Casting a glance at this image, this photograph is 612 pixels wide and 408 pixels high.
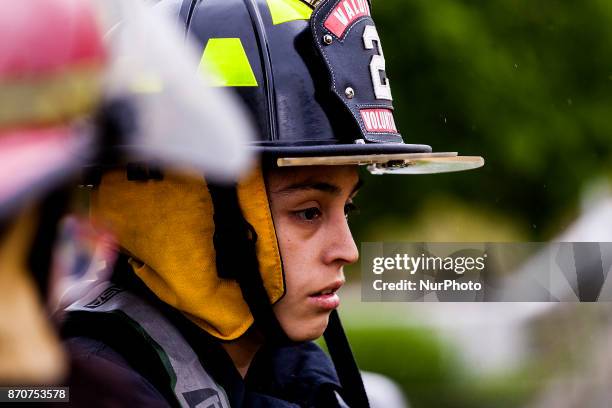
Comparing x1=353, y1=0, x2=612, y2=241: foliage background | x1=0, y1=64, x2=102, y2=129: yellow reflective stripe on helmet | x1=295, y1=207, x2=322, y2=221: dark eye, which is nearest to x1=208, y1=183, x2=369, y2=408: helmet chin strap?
x1=295, y1=207, x2=322, y2=221: dark eye

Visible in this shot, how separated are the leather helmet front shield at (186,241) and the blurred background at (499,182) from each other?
447 cm

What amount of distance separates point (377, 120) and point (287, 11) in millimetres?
325

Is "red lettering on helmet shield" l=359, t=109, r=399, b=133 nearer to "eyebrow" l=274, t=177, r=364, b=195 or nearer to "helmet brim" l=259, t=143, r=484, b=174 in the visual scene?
"helmet brim" l=259, t=143, r=484, b=174

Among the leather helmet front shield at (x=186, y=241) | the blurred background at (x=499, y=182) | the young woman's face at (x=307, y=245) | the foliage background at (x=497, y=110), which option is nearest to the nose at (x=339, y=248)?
the young woman's face at (x=307, y=245)

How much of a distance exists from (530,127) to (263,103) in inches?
209

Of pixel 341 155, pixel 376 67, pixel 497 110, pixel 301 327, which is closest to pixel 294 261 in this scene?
pixel 301 327

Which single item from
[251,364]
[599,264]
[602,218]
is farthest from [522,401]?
[251,364]

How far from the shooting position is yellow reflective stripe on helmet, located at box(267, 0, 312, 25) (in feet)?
8.02

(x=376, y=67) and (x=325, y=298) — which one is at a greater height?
(x=376, y=67)

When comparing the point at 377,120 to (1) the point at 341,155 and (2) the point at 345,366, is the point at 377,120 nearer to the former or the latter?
(1) the point at 341,155

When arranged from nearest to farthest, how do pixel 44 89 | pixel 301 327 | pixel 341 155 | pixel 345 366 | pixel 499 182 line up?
pixel 44 89
pixel 341 155
pixel 301 327
pixel 345 366
pixel 499 182

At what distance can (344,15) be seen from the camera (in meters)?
2.47

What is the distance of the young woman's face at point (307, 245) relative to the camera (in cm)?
241

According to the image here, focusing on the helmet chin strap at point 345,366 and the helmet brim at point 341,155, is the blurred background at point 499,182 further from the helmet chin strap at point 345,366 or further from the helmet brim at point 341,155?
the helmet brim at point 341,155
